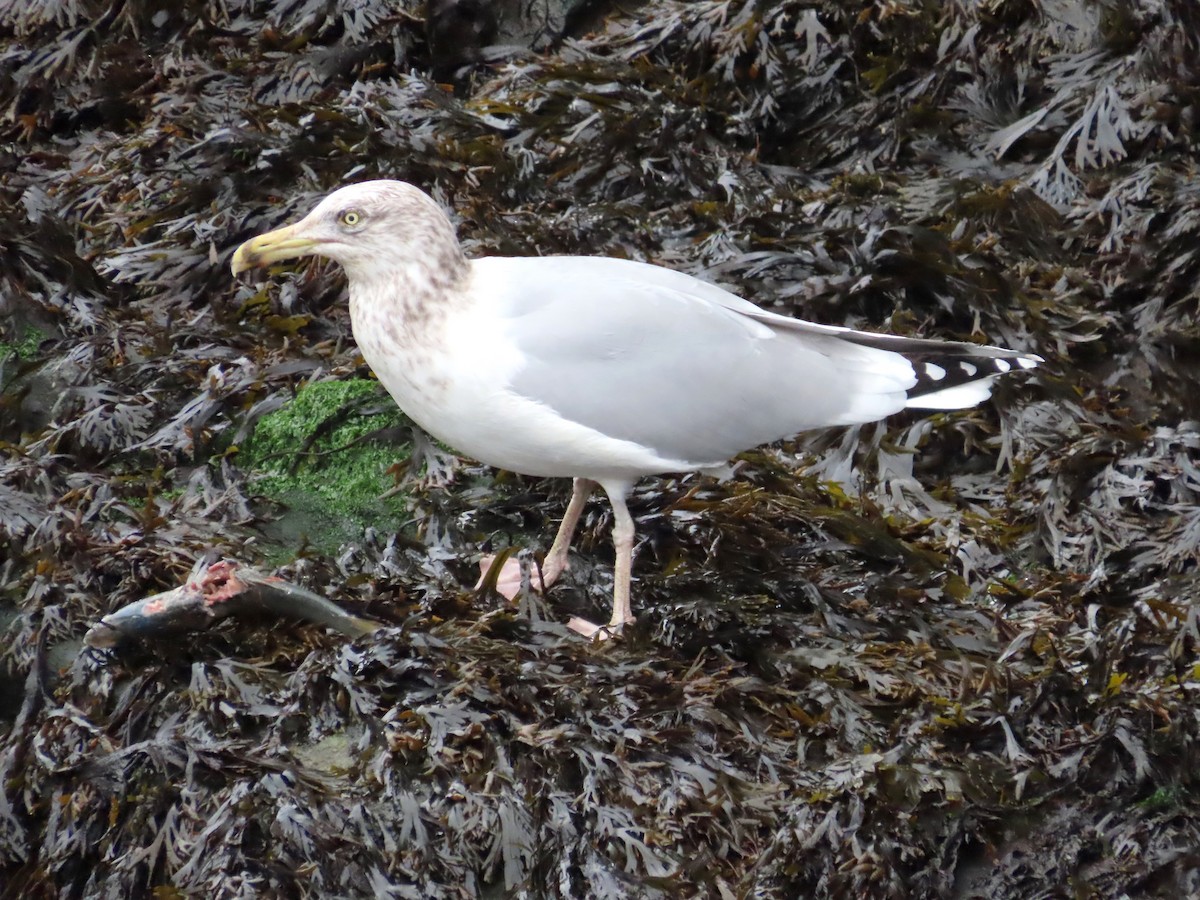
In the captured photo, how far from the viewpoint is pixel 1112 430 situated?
13.3 ft

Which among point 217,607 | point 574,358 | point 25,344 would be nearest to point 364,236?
point 574,358

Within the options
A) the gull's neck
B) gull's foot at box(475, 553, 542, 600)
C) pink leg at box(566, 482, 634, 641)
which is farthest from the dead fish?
the gull's neck

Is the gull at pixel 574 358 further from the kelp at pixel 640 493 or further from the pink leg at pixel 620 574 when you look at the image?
the kelp at pixel 640 493

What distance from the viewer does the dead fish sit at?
10.0ft

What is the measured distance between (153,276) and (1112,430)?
3108 millimetres

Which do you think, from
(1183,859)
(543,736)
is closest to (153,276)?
(543,736)

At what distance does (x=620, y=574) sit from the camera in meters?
3.51

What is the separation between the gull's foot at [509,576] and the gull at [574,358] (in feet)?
0.05

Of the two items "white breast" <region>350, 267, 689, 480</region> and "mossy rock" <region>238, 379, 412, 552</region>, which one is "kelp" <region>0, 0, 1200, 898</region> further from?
"white breast" <region>350, 267, 689, 480</region>

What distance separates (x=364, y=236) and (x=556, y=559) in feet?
3.32

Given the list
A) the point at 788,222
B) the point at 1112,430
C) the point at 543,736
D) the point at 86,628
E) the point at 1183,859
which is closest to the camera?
the point at 1183,859

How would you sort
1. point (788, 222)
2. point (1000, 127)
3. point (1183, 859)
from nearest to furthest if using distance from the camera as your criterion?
1. point (1183, 859)
2. point (788, 222)
3. point (1000, 127)

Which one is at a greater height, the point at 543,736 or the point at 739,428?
the point at 739,428

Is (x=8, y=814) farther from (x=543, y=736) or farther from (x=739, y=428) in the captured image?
(x=739, y=428)
